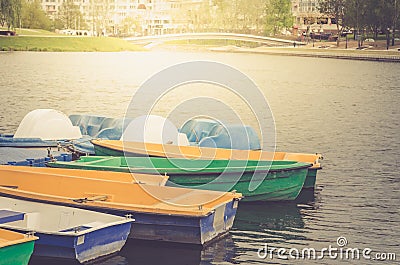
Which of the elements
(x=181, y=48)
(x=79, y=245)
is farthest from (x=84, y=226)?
(x=181, y=48)

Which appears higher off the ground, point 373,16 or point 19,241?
point 19,241

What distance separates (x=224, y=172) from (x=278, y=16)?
489 ft

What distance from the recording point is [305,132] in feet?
129

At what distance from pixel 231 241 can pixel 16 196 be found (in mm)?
4002

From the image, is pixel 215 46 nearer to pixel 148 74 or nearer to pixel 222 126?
pixel 148 74

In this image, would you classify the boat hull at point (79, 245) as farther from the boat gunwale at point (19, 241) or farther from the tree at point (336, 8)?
the tree at point (336, 8)

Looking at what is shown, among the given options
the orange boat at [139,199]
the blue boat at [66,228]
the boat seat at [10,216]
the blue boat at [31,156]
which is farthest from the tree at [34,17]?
the boat seat at [10,216]

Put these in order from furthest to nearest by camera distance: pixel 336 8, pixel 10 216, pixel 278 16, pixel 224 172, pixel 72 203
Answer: pixel 278 16 → pixel 336 8 → pixel 224 172 → pixel 72 203 → pixel 10 216

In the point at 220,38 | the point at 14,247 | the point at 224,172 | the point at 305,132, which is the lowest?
the point at 220,38

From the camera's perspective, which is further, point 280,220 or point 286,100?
point 286,100

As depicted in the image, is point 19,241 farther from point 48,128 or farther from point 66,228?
point 48,128

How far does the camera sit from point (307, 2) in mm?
189000

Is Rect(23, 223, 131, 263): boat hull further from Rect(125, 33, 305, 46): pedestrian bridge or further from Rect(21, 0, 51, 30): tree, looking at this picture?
Rect(21, 0, 51, 30): tree

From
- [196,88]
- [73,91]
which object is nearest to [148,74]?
[196,88]
